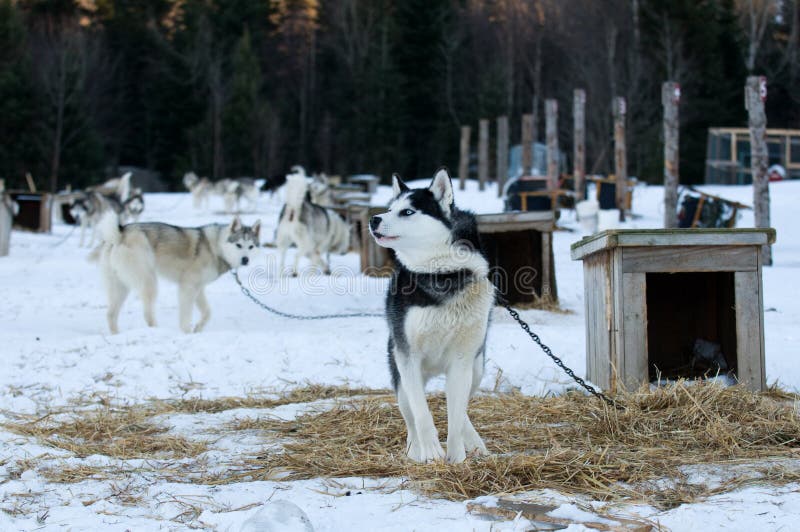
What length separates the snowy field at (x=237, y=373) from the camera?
9.09 ft

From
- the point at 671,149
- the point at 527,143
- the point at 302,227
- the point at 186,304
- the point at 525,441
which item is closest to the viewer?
the point at 525,441

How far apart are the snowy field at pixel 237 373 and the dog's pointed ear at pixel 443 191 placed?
49.4 inches

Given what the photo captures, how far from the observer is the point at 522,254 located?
29.0 feet

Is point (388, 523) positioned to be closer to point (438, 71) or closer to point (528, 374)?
point (528, 374)

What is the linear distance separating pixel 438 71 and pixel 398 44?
6.92ft

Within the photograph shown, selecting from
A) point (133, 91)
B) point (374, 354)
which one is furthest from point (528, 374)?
point (133, 91)

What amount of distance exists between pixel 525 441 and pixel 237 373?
103 inches

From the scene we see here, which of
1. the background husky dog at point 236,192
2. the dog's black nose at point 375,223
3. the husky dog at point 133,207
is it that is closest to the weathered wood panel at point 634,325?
the dog's black nose at point 375,223

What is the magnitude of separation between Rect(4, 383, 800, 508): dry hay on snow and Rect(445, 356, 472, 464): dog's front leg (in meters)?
0.15

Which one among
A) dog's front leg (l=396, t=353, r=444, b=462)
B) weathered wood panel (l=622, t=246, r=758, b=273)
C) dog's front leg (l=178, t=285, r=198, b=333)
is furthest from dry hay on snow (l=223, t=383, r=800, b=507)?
dog's front leg (l=178, t=285, r=198, b=333)

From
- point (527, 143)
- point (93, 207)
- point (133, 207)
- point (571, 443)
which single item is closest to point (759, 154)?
point (571, 443)

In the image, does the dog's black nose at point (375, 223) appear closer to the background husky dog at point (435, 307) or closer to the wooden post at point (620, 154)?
the background husky dog at point (435, 307)

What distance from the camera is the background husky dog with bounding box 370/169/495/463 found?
3.51 metres

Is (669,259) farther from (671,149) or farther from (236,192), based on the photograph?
(236,192)
